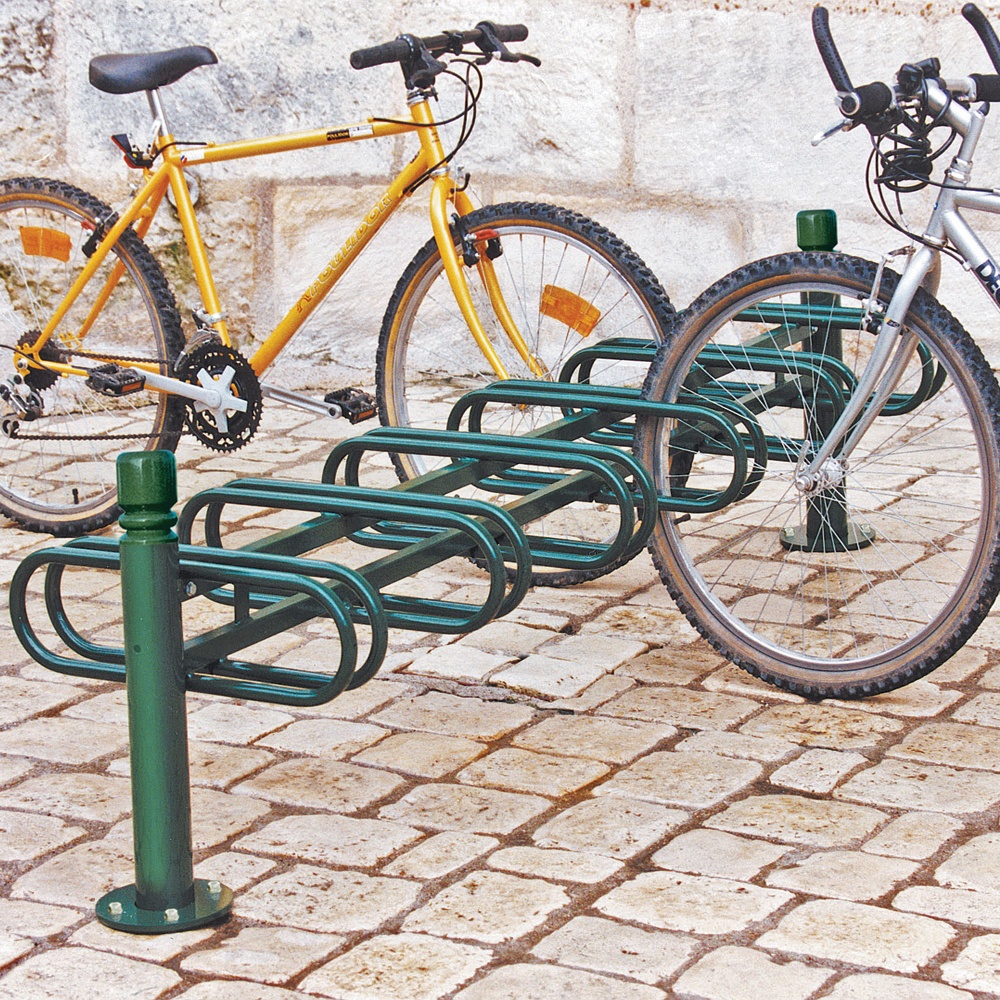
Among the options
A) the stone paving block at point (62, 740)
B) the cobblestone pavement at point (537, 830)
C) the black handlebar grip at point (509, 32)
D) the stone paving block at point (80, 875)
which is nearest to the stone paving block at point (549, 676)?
the cobblestone pavement at point (537, 830)

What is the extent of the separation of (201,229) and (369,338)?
2.60ft

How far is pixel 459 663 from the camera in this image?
13.2 feet

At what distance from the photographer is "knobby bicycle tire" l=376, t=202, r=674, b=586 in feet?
14.5

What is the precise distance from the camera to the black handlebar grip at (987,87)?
3.58m

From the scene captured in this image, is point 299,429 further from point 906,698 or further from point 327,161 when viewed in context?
point 906,698

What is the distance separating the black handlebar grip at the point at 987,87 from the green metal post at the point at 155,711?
196 centimetres

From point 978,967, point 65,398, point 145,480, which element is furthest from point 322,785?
point 65,398

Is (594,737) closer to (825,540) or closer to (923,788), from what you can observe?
(923,788)

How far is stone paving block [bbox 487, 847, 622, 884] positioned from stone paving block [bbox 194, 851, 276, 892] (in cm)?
40

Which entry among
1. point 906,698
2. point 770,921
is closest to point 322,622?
point 906,698

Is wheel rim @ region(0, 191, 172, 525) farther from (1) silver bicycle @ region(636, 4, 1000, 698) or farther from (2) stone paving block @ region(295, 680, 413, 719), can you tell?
(1) silver bicycle @ region(636, 4, 1000, 698)

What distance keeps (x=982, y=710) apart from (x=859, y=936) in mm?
1116

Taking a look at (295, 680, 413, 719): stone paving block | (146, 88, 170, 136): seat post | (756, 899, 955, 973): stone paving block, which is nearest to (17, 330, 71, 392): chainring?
(146, 88, 170, 136): seat post

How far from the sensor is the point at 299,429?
6348 mm
